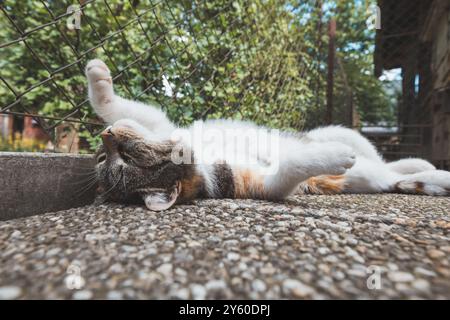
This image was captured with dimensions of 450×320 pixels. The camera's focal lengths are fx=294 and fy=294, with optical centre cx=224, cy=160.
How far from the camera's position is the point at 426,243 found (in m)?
1.05

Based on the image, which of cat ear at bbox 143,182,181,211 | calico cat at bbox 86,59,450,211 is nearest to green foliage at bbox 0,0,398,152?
calico cat at bbox 86,59,450,211

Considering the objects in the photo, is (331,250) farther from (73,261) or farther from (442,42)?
(442,42)

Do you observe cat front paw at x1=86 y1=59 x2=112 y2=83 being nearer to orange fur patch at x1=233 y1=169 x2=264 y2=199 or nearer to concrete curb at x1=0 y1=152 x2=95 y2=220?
concrete curb at x1=0 y1=152 x2=95 y2=220

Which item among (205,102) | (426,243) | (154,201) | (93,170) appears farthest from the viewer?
(205,102)

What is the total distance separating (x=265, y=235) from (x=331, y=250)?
0.85 feet

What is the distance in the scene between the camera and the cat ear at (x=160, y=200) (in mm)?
1631

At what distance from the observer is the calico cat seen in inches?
71.5

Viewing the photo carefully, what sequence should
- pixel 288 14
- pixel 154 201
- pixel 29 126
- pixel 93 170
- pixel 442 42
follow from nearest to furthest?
1. pixel 154 201
2. pixel 93 170
3. pixel 288 14
4. pixel 442 42
5. pixel 29 126

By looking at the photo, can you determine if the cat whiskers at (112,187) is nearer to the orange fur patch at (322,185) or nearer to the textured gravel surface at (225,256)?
the textured gravel surface at (225,256)

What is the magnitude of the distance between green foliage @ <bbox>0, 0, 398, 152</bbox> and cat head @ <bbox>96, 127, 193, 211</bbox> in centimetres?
57

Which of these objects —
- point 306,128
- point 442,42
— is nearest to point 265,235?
point 306,128

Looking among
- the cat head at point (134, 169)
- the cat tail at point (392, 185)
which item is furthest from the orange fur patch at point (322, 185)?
the cat head at point (134, 169)

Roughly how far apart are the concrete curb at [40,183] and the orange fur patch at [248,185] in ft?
3.37
